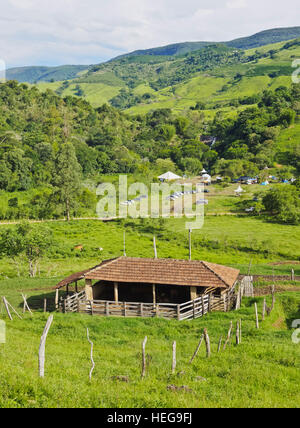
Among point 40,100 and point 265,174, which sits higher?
point 40,100

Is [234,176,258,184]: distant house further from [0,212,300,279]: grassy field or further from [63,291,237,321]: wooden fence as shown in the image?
[63,291,237,321]: wooden fence

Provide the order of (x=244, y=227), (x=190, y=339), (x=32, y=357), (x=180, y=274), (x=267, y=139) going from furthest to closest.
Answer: (x=267, y=139) < (x=244, y=227) < (x=180, y=274) < (x=190, y=339) < (x=32, y=357)

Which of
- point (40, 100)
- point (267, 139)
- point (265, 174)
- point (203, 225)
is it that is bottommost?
point (203, 225)

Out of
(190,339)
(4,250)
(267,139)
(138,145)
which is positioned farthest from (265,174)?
(190,339)

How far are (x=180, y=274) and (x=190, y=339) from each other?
612cm

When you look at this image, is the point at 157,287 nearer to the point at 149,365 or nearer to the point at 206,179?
the point at 149,365

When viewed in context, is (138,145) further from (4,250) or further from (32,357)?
(32,357)

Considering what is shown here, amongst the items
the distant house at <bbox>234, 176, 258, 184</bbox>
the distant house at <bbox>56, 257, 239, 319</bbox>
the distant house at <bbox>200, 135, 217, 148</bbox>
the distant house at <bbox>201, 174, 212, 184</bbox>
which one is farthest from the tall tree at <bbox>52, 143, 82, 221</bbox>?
the distant house at <bbox>200, 135, 217, 148</bbox>

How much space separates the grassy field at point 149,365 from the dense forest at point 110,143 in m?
46.8

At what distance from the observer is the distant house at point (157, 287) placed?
2086cm

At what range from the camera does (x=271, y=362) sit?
13.0m

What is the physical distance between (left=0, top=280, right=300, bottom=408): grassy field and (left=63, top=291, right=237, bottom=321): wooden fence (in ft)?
3.32

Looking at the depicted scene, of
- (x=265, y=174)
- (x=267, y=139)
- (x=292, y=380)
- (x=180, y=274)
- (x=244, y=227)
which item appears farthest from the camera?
(x=267, y=139)

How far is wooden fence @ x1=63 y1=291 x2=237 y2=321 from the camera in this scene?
2033 cm
